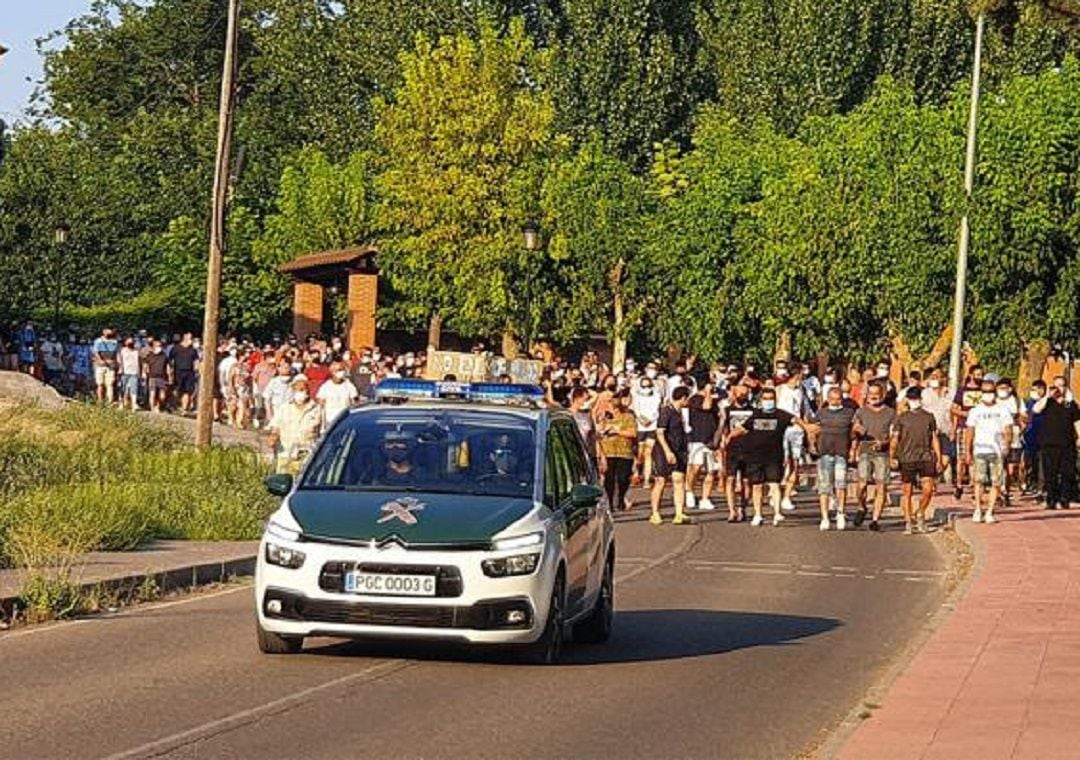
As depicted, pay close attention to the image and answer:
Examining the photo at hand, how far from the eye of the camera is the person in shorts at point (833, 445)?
3117 centimetres

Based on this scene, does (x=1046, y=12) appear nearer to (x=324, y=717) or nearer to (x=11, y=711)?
(x=324, y=717)

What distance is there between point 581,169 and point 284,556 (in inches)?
2127

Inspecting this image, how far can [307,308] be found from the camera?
6800cm

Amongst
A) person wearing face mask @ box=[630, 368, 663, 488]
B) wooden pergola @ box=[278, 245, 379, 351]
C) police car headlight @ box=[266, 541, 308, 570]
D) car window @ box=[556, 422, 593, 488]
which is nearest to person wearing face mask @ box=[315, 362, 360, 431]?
person wearing face mask @ box=[630, 368, 663, 488]

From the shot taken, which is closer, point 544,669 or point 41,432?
point 544,669

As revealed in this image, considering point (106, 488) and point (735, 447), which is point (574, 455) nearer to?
point (106, 488)

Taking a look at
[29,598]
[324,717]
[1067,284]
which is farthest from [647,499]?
[324,717]

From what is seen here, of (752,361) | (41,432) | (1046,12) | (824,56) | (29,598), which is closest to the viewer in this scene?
Answer: (1046,12)

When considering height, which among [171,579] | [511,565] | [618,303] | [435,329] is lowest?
[171,579]

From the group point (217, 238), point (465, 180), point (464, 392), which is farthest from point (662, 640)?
point (465, 180)

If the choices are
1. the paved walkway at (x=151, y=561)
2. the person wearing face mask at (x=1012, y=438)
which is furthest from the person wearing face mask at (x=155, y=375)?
the paved walkway at (x=151, y=561)

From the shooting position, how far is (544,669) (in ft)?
49.5

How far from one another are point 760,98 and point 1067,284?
32084 mm

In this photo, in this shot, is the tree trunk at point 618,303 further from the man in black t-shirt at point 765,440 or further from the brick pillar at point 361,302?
the man in black t-shirt at point 765,440
